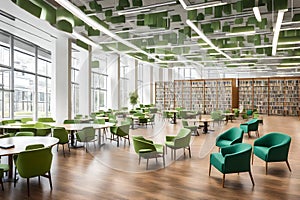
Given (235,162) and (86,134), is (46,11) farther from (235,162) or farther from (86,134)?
(235,162)

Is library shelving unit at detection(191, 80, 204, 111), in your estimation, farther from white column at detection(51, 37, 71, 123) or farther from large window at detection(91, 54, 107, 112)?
white column at detection(51, 37, 71, 123)

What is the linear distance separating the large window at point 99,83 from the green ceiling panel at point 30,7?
22.6 ft

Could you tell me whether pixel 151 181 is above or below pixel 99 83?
below

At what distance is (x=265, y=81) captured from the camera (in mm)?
19109

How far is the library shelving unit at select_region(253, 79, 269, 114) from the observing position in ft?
62.8

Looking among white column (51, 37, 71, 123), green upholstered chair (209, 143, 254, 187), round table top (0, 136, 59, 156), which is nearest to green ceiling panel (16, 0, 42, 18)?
round table top (0, 136, 59, 156)

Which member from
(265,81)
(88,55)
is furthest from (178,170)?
(265,81)

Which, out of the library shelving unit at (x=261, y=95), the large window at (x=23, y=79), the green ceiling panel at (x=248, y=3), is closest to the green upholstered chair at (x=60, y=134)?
the large window at (x=23, y=79)

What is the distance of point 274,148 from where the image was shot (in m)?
4.91

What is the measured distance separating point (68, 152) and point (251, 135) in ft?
22.7

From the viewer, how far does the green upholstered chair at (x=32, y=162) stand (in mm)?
3725

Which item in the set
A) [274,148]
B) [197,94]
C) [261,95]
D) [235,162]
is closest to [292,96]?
[261,95]

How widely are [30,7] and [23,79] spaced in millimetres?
4259

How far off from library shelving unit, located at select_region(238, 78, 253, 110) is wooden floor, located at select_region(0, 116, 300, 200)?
46.1 ft
